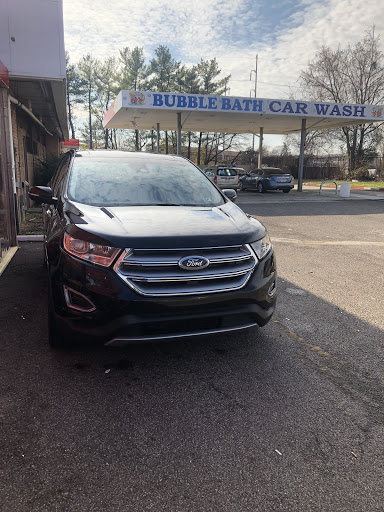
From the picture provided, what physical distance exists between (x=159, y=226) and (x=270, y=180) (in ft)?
70.3

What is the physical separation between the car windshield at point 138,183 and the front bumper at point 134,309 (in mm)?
986

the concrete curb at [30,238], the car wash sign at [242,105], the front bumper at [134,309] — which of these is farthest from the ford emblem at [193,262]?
the car wash sign at [242,105]

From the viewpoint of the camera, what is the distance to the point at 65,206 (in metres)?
3.60

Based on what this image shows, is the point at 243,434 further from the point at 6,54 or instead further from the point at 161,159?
the point at 6,54

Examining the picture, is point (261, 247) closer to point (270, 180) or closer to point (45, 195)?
point (45, 195)

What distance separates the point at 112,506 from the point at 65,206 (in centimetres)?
246

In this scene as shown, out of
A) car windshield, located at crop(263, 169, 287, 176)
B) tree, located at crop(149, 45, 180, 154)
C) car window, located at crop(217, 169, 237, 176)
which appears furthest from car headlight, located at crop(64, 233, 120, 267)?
tree, located at crop(149, 45, 180, 154)

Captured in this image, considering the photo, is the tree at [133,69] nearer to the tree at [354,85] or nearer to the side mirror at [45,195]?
the tree at [354,85]

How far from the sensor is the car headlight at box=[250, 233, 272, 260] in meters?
3.23

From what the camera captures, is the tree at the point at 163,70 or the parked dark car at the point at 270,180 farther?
the tree at the point at 163,70

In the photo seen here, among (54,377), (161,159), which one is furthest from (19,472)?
(161,159)

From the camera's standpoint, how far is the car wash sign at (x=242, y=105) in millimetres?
19234

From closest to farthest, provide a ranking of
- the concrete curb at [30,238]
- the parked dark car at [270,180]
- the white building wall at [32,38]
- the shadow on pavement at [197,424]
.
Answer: the shadow on pavement at [197,424], the concrete curb at [30,238], the white building wall at [32,38], the parked dark car at [270,180]

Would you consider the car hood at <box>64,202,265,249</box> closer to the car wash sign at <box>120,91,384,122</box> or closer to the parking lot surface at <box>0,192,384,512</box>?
the parking lot surface at <box>0,192,384,512</box>
